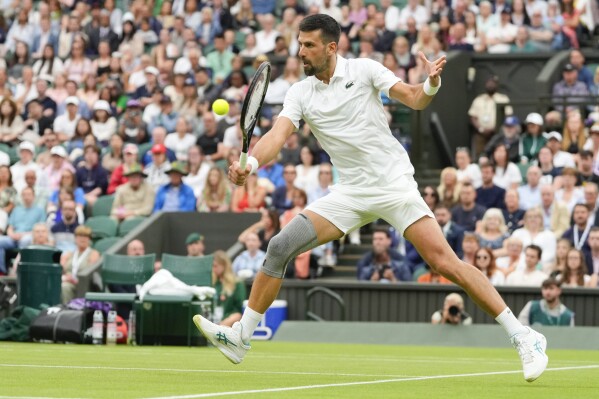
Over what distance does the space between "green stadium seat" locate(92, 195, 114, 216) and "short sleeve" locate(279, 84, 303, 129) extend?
42.1ft

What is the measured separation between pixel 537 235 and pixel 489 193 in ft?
5.18

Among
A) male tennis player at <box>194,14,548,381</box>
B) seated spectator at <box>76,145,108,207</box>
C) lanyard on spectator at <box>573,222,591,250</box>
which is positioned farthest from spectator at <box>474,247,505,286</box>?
male tennis player at <box>194,14,548,381</box>

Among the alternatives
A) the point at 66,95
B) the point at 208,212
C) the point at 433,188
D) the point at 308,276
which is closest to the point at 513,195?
the point at 433,188

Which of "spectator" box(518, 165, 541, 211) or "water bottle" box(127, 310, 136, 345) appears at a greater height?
"spectator" box(518, 165, 541, 211)

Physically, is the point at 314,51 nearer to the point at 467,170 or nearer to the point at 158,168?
the point at 467,170

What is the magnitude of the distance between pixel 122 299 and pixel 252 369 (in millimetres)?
6693

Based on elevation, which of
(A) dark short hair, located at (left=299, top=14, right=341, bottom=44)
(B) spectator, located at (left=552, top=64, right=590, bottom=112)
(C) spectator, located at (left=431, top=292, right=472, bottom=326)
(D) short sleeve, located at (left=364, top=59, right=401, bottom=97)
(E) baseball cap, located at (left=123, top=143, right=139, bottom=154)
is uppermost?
(B) spectator, located at (left=552, top=64, right=590, bottom=112)

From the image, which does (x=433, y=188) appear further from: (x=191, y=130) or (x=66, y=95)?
(x=66, y=95)

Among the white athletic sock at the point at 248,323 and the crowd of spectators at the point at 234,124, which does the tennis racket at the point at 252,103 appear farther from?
the crowd of spectators at the point at 234,124

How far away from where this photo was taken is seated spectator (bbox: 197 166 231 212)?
2164 cm

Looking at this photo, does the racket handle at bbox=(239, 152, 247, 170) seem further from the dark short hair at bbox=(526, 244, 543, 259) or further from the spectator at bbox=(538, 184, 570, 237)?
the spectator at bbox=(538, 184, 570, 237)

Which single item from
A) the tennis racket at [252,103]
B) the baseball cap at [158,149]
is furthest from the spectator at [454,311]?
the tennis racket at [252,103]

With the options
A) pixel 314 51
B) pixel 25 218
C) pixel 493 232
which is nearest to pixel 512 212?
pixel 493 232

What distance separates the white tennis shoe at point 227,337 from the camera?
32.1 feet
